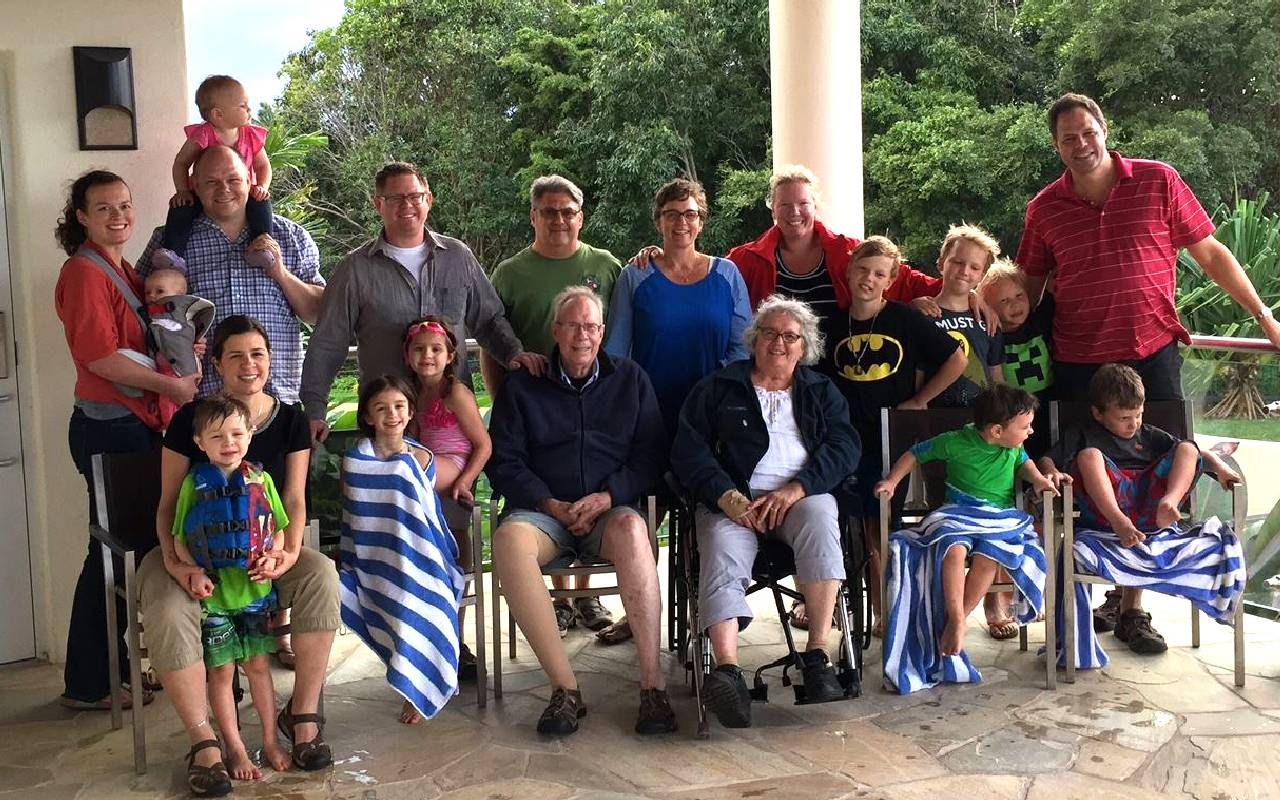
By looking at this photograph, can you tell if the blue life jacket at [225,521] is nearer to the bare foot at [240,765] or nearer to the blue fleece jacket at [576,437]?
the bare foot at [240,765]

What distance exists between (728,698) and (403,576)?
92 cm

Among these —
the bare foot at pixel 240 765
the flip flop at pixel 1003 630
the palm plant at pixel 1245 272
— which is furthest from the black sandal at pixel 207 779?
the palm plant at pixel 1245 272

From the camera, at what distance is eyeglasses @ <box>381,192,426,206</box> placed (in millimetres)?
3873

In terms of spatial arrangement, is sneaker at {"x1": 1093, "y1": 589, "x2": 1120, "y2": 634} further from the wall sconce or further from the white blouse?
the wall sconce

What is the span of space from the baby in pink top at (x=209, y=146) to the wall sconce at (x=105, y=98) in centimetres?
28

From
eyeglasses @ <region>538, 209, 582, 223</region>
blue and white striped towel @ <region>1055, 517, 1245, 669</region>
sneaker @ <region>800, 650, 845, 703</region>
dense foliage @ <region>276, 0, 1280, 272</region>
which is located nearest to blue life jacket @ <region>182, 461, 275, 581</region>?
eyeglasses @ <region>538, 209, 582, 223</region>

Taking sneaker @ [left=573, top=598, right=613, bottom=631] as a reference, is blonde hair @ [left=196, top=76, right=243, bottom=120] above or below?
above

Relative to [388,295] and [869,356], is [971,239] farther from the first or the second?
[388,295]

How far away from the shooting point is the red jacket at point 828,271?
4227mm

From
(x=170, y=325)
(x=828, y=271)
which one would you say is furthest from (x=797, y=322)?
(x=170, y=325)

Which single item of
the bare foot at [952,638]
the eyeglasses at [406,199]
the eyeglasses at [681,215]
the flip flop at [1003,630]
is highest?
the eyeglasses at [406,199]

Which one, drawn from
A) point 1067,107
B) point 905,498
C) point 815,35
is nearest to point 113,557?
point 905,498

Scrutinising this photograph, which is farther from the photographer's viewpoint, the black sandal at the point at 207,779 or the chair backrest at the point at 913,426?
the chair backrest at the point at 913,426

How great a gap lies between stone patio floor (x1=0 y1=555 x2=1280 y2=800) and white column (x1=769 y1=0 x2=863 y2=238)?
7.66 feet
